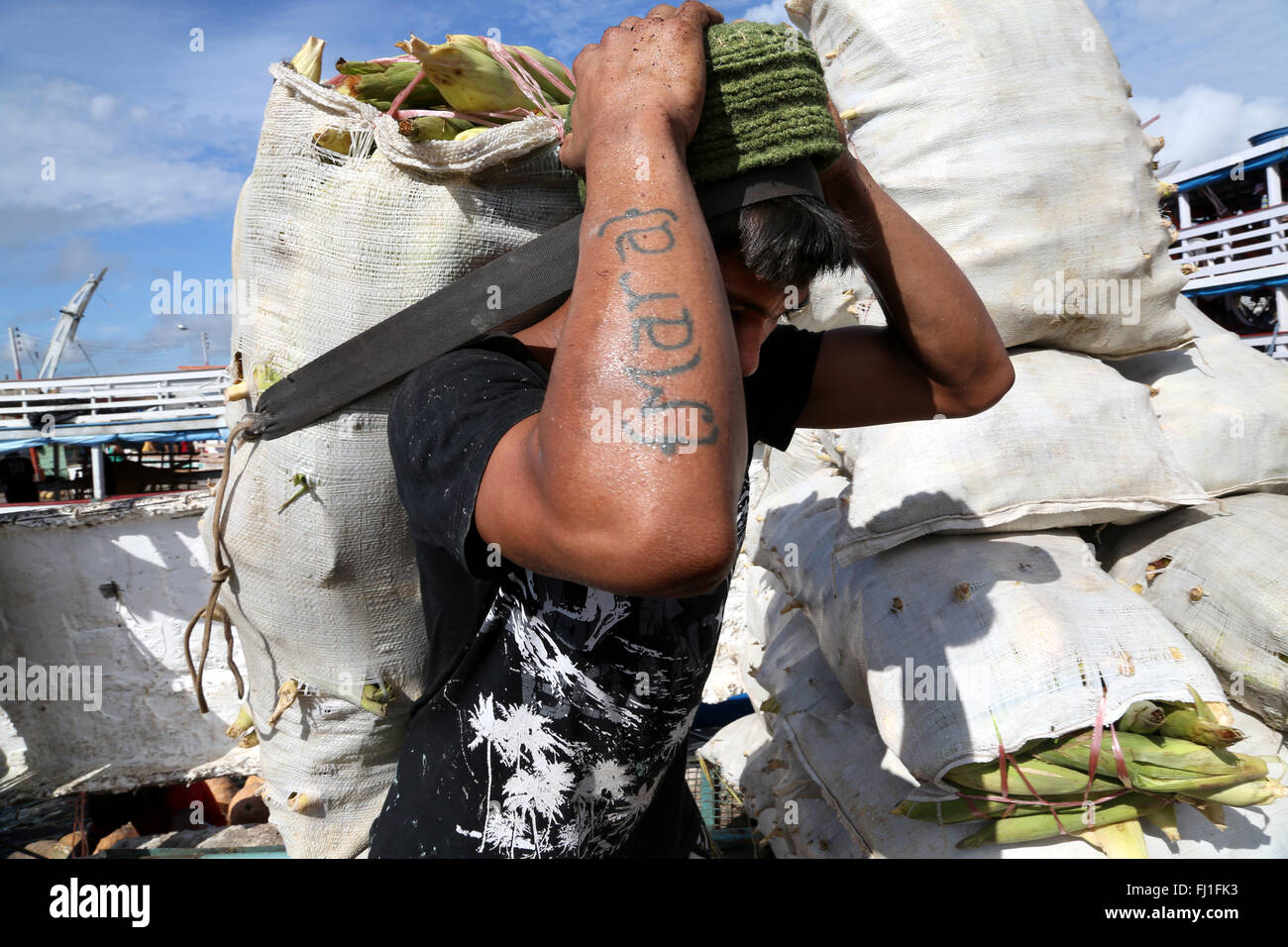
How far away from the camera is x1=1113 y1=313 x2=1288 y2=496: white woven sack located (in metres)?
1.91

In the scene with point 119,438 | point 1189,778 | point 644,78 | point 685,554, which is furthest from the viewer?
point 119,438

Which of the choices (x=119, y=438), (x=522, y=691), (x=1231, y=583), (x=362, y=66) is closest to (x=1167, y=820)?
(x=1231, y=583)

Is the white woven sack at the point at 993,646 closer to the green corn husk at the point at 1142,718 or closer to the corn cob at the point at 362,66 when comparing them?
the green corn husk at the point at 1142,718

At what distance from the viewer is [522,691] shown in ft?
3.48

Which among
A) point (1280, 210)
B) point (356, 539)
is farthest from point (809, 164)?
point (1280, 210)

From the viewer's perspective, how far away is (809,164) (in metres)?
0.96

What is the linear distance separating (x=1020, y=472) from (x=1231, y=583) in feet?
1.47

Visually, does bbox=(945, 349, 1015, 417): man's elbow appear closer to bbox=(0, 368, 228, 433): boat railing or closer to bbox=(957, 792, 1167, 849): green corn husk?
bbox=(957, 792, 1167, 849): green corn husk

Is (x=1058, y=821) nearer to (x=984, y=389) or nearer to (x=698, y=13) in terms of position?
(x=984, y=389)

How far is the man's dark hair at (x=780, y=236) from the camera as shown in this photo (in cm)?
91

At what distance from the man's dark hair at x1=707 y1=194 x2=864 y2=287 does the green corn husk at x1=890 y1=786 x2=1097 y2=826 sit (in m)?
1.07

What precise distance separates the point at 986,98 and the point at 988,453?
87 cm
